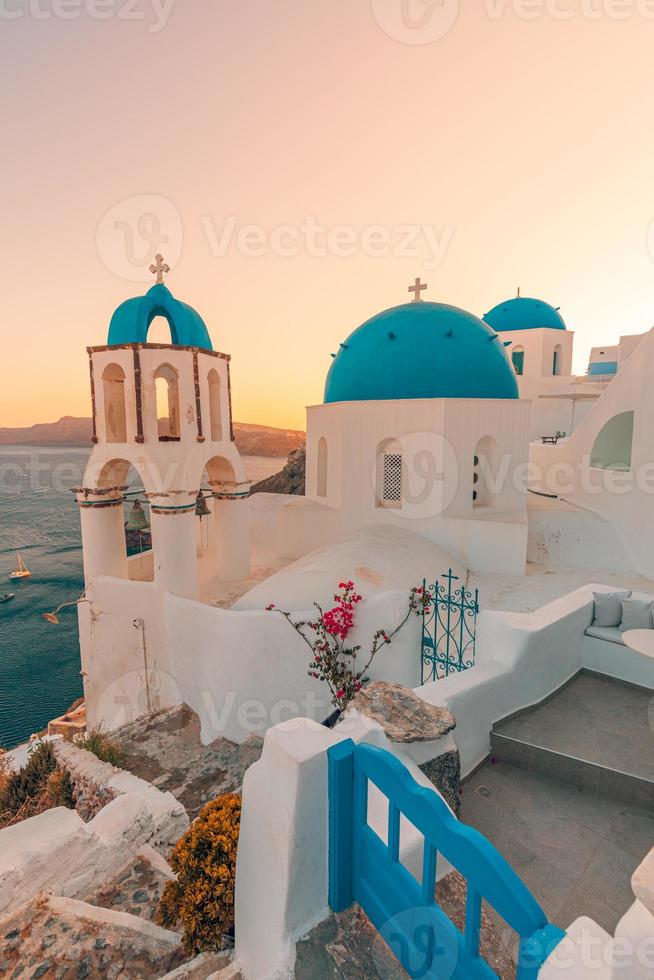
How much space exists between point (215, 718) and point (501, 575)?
23.2 feet

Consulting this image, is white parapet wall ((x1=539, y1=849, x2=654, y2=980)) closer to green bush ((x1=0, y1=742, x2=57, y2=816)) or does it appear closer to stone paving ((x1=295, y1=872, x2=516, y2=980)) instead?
stone paving ((x1=295, y1=872, x2=516, y2=980))

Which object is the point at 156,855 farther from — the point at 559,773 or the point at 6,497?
the point at 6,497

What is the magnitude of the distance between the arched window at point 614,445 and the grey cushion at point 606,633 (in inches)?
419

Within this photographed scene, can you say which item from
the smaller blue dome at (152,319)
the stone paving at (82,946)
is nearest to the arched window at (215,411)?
the smaller blue dome at (152,319)

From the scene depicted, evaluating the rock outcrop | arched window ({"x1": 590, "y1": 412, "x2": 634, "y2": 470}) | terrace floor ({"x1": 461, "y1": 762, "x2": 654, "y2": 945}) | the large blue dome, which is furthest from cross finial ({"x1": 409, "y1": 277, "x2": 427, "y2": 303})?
the rock outcrop

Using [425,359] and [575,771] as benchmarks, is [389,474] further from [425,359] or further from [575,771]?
[575,771]

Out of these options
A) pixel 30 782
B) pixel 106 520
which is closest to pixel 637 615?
pixel 30 782

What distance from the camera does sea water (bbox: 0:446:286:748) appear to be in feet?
73.0

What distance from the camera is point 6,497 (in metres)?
96.0

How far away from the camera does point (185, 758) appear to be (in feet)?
25.9

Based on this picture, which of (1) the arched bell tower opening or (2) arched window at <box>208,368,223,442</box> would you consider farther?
(2) arched window at <box>208,368,223,442</box>

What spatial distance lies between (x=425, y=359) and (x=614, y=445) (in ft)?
26.9

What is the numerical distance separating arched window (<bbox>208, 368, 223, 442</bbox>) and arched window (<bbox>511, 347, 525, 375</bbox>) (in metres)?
20.4

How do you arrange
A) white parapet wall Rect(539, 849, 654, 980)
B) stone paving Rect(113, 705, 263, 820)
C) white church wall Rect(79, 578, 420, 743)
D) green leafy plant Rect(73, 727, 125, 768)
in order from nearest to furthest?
1. white parapet wall Rect(539, 849, 654, 980)
2. stone paving Rect(113, 705, 263, 820)
3. green leafy plant Rect(73, 727, 125, 768)
4. white church wall Rect(79, 578, 420, 743)
